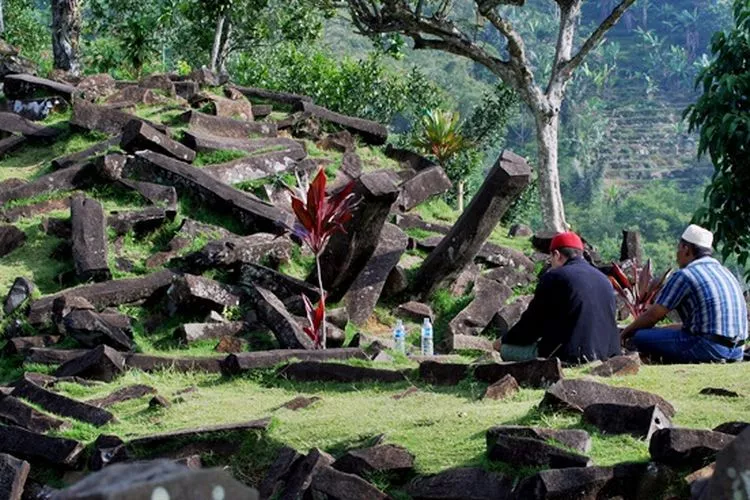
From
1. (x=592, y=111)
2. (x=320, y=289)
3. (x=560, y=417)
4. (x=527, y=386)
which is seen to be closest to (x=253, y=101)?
(x=320, y=289)

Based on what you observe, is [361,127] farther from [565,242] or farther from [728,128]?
[565,242]

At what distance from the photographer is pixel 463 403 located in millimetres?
7785

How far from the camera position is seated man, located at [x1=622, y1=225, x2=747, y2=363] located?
31.2 feet

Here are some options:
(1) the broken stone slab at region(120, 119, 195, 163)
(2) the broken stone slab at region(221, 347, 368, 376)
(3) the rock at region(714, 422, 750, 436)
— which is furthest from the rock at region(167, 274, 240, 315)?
(3) the rock at region(714, 422, 750, 436)

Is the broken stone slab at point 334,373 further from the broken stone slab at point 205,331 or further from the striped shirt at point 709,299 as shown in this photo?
the striped shirt at point 709,299

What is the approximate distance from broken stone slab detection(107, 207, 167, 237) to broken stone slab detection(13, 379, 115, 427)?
3896 mm

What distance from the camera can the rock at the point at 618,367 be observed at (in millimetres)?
8273

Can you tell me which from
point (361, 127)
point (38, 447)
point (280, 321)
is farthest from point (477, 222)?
point (38, 447)

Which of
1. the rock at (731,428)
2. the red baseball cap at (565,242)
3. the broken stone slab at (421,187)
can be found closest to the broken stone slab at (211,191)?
the broken stone slab at (421,187)

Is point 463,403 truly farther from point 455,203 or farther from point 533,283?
point 455,203

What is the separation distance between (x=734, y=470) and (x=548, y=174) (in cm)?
1788

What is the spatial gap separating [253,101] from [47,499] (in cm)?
1123

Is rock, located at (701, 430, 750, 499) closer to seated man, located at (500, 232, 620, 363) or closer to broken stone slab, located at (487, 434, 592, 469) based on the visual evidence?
broken stone slab, located at (487, 434, 592, 469)

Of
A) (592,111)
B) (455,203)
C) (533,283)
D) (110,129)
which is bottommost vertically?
(592,111)
